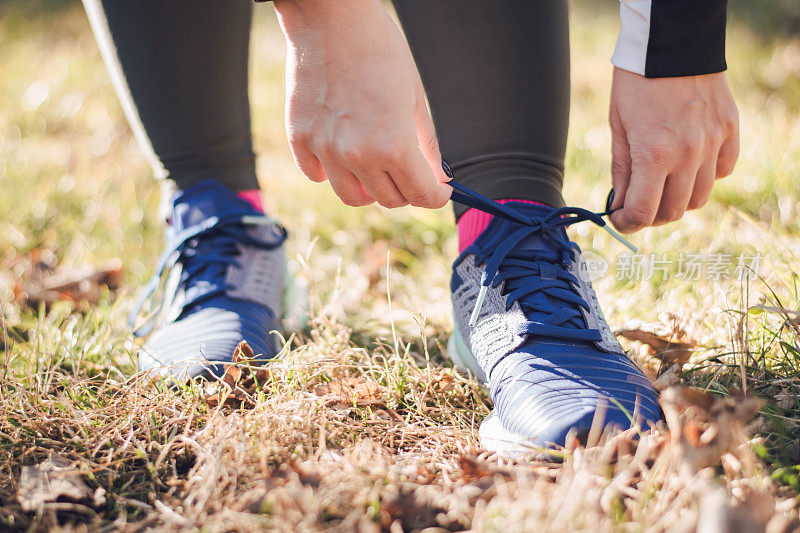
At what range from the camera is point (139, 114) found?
1464mm

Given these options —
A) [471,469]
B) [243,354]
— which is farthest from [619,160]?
[243,354]

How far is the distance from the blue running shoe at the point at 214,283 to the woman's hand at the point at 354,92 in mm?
473

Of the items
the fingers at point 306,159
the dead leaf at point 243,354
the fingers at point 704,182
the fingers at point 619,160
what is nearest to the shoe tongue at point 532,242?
the fingers at point 619,160

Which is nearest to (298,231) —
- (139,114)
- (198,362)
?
(139,114)

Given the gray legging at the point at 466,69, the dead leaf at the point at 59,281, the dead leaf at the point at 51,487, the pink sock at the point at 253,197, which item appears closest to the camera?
the dead leaf at the point at 51,487

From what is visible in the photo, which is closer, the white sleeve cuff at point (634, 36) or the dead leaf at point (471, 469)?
the dead leaf at point (471, 469)

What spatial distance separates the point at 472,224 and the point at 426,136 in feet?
0.93

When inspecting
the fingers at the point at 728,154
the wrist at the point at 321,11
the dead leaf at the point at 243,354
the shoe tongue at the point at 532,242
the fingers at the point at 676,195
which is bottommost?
the dead leaf at the point at 243,354

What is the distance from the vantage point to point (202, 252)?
4.69 feet

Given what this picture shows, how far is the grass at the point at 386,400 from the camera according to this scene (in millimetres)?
761

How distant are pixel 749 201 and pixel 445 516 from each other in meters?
1.61

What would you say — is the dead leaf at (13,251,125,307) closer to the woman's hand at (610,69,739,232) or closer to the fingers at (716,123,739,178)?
the woman's hand at (610,69,739,232)

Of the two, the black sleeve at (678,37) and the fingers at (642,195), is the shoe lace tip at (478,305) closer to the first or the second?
the fingers at (642,195)

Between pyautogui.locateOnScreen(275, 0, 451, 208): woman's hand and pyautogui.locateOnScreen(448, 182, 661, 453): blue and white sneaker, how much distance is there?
222mm
